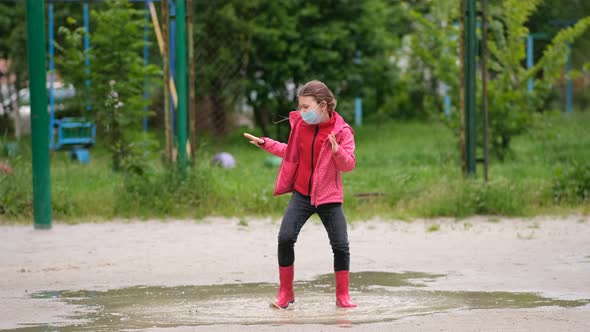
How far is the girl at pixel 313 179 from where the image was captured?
6395mm

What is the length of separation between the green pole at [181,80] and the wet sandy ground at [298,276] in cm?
79

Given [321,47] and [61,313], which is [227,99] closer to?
[321,47]

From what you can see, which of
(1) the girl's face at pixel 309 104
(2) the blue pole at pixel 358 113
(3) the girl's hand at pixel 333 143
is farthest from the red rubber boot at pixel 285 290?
(2) the blue pole at pixel 358 113

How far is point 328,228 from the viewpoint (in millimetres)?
6527

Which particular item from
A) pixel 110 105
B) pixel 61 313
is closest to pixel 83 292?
pixel 61 313

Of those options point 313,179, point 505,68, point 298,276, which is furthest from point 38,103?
point 505,68

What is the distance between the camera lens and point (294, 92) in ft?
64.5

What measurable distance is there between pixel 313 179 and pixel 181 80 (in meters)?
4.56

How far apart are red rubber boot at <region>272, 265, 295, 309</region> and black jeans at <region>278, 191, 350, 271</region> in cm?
5

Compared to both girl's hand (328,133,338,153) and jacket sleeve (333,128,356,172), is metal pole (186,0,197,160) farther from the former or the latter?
girl's hand (328,133,338,153)

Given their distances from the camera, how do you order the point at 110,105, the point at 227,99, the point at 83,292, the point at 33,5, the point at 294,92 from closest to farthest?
the point at 83,292, the point at 33,5, the point at 110,105, the point at 227,99, the point at 294,92

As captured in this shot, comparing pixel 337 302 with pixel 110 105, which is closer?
pixel 337 302

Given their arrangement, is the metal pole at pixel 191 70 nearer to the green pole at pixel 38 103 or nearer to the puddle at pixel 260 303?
the green pole at pixel 38 103

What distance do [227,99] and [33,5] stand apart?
27.0 ft
